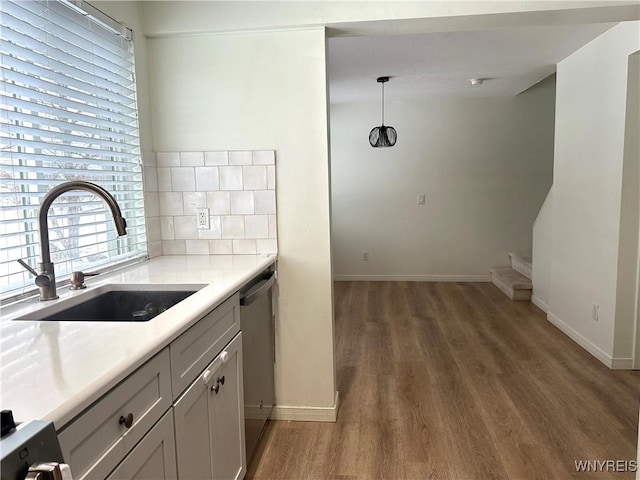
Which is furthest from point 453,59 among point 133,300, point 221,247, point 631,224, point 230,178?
point 133,300

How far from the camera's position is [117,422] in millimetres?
928

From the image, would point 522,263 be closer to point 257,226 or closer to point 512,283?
point 512,283

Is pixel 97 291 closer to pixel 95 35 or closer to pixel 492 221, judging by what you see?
pixel 95 35

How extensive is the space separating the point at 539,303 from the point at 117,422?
448cm

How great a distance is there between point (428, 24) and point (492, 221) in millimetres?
4032

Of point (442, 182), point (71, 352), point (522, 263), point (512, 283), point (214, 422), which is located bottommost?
point (512, 283)

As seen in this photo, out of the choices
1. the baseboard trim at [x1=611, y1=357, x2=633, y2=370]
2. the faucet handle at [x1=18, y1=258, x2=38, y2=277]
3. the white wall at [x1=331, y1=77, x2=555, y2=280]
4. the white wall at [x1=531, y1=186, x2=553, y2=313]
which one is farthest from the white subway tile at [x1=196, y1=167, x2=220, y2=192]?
the white wall at [x1=331, y1=77, x2=555, y2=280]

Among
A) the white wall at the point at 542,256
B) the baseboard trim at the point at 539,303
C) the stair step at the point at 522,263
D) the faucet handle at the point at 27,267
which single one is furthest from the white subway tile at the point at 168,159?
the stair step at the point at 522,263

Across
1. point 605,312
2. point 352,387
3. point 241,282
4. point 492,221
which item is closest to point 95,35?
point 241,282

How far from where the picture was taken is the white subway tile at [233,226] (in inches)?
92.6

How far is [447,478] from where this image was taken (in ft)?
6.31

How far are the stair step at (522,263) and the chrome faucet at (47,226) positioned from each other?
4.69 meters

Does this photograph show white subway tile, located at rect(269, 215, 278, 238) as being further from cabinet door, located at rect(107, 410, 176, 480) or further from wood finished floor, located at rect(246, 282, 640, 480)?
cabinet door, located at rect(107, 410, 176, 480)

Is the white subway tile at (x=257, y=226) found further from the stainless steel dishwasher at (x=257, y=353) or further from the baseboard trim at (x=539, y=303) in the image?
the baseboard trim at (x=539, y=303)
